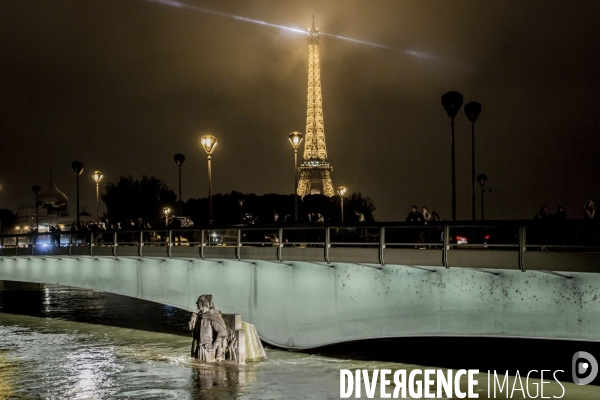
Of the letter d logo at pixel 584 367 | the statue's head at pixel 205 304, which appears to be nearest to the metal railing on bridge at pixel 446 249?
the statue's head at pixel 205 304

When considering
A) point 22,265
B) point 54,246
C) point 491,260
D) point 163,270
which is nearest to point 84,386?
point 163,270

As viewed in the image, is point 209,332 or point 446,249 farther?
point 209,332

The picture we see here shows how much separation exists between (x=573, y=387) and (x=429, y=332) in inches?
174

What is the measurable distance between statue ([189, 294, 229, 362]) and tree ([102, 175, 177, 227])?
4226 inches

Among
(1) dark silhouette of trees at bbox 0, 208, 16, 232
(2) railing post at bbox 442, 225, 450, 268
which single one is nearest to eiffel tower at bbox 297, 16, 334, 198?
(1) dark silhouette of trees at bbox 0, 208, 16, 232

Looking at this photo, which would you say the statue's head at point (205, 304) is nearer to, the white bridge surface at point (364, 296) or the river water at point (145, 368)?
the river water at point (145, 368)

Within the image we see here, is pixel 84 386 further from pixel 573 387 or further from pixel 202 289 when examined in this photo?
pixel 573 387

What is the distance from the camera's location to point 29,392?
83.5ft

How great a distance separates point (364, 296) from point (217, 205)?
92333 mm

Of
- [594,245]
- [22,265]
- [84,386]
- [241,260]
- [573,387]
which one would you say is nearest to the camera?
[594,245]

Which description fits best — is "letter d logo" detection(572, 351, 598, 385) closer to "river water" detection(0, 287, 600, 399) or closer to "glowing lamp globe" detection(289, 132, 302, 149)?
"river water" detection(0, 287, 600, 399)

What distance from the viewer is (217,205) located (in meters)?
118

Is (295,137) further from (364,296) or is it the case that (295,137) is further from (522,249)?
(522,249)

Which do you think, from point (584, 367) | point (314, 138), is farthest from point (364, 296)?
point (314, 138)
